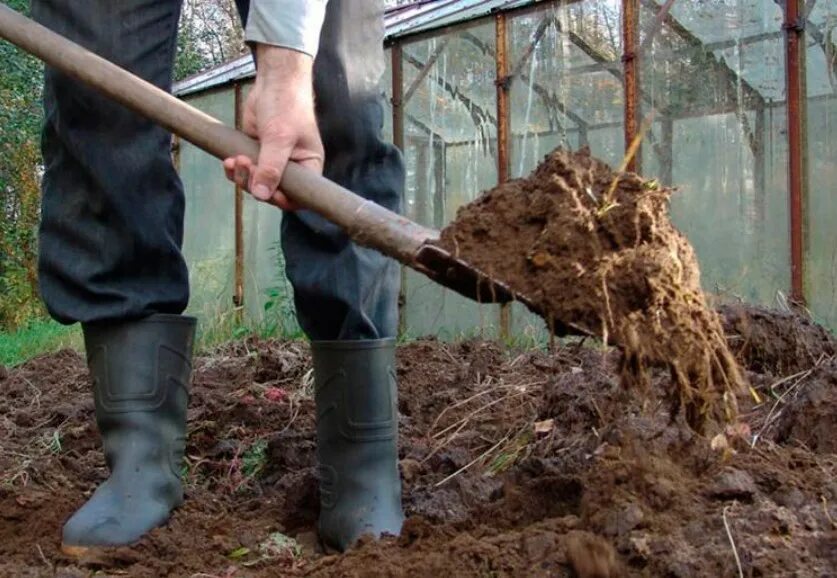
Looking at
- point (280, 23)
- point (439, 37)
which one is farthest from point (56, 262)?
point (439, 37)

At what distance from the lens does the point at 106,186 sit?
7.06 ft

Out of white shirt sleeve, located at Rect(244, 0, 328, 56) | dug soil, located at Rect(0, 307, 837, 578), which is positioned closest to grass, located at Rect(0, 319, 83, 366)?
dug soil, located at Rect(0, 307, 837, 578)

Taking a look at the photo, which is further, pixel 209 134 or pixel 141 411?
pixel 141 411

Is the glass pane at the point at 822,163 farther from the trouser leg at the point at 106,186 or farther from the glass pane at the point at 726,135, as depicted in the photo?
the trouser leg at the point at 106,186

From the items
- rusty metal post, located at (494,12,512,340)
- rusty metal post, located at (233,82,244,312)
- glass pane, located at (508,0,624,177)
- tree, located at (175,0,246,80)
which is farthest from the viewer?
tree, located at (175,0,246,80)

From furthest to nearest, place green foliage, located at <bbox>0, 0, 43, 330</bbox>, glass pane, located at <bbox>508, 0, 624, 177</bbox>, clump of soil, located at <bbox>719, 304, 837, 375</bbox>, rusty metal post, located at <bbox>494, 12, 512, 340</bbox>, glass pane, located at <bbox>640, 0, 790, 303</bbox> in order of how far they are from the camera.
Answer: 1. green foliage, located at <bbox>0, 0, 43, 330</bbox>
2. rusty metal post, located at <bbox>494, 12, 512, 340</bbox>
3. glass pane, located at <bbox>508, 0, 624, 177</bbox>
4. glass pane, located at <bbox>640, 0, 790, 303</bbox>
5. clump of soil, located at <bbox>719, 304, 837, 375</bbox>

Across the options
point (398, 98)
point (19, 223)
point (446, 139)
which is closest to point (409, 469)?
point (446, 139)

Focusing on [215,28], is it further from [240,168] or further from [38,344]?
[240,168]

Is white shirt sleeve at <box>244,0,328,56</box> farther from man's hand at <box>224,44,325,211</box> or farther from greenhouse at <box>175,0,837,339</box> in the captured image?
greenhouse at <box>175,0,837,339</box>

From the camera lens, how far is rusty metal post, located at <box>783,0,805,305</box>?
539 centimetres

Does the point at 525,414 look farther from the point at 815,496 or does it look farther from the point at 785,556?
the point at 785,556

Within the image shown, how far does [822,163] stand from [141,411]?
13.8 ft

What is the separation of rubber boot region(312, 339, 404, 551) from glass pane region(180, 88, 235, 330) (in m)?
6.34

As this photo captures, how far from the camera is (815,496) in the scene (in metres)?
1.72
